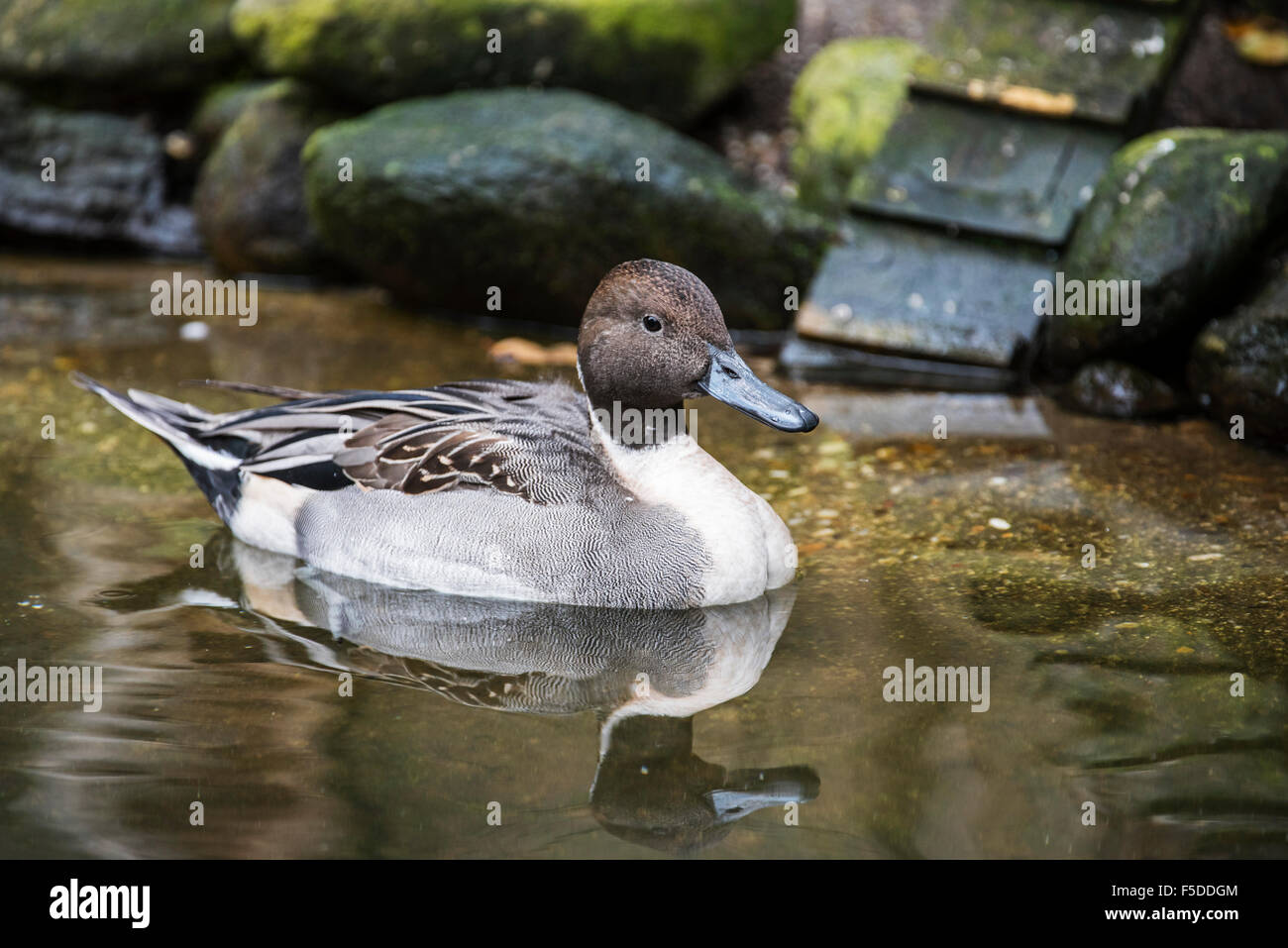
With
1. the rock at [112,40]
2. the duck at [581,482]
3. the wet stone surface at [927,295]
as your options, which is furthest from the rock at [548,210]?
the duck at [581,482]

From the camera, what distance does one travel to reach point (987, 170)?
7266 mm

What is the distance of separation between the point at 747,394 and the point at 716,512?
1.29 ft

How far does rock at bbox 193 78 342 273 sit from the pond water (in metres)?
2.84

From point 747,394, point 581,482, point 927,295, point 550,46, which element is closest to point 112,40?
point 550,46

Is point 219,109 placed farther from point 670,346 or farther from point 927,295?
point 670,346

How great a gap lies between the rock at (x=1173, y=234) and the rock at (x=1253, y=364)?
291 millimetres

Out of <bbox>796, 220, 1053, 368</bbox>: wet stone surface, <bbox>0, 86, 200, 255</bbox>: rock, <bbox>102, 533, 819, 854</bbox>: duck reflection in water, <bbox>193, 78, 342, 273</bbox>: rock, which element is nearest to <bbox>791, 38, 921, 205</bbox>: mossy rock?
<bbox>796, 220, 1053, 368</bbox>: wet stone surface

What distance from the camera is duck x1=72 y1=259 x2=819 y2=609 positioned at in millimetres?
4352

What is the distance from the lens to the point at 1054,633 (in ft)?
13.8

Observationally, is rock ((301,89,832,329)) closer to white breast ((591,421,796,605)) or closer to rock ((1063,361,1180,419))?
rock ((1063,361,1180,419))

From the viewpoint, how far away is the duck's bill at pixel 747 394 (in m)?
4.28

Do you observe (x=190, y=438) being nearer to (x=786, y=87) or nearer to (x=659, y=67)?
(x=659, y=67)

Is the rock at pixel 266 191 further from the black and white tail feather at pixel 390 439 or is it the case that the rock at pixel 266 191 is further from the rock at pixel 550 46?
the black and white tail feather at pixel 390 439

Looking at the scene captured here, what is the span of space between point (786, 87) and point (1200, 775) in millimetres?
6668
